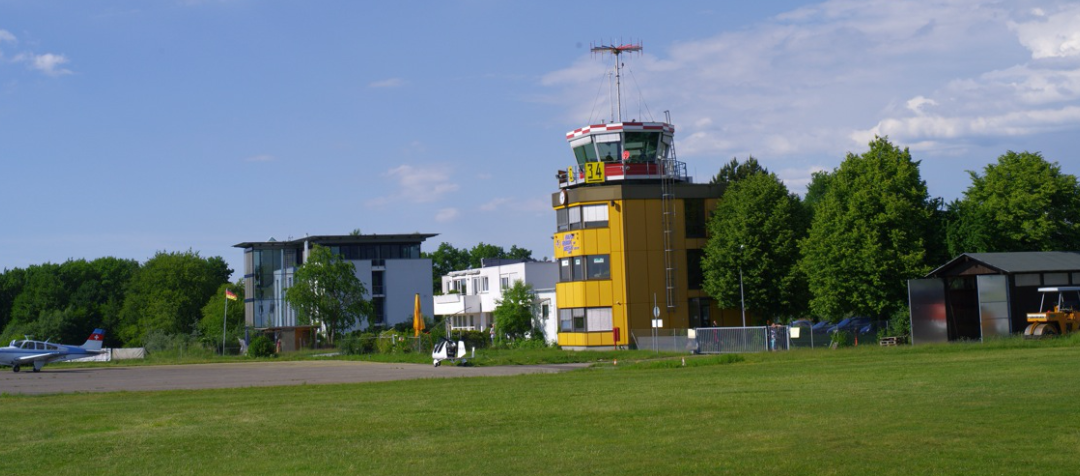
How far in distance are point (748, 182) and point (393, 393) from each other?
40894mm

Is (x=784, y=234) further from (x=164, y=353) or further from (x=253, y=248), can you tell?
(x=253, y=248)

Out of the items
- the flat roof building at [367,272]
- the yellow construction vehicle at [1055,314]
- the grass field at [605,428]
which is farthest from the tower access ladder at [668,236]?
the flat roof building at [367,272]

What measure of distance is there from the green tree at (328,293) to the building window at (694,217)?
31.3m

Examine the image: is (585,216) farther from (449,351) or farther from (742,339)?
(449,351)

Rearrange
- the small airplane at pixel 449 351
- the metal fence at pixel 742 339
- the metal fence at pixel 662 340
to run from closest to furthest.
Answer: the small airplane at pixel 449 351 → the metal fence at pixel 742 339 → the metal fence at pixel 662 340

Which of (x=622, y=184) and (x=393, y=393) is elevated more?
(x=622, y=184)

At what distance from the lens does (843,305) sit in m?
55.4

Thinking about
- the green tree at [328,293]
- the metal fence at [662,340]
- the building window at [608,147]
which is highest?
the building window at [608,147]

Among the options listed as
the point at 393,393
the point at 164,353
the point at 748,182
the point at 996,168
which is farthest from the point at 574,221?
the point at 393,393

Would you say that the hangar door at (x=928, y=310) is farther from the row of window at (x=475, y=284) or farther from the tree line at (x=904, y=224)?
the row of window at (x=475, y=284)

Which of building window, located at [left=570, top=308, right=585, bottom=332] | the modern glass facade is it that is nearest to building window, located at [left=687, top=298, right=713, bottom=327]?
building window, located at [left=570, top=308, right=585, bottom=332]

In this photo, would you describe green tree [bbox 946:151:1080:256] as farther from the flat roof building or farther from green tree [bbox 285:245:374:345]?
the flat roof building

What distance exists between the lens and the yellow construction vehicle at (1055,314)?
135ft

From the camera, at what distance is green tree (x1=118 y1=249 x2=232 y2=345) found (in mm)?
126125
